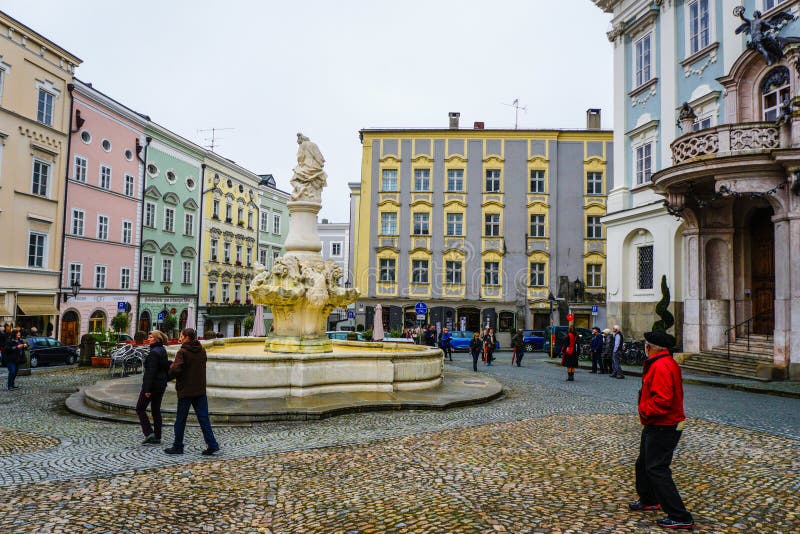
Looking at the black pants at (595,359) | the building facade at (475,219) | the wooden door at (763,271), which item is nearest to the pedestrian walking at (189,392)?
the black pants at (595,359)

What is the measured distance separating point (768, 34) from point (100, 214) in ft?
113

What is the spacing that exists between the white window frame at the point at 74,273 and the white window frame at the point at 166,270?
8521 millimetres

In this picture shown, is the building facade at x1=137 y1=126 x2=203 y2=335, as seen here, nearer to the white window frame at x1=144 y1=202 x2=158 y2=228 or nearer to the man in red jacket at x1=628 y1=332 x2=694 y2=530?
the white window frame at x1=144 y1=202 x2=158 y2=228

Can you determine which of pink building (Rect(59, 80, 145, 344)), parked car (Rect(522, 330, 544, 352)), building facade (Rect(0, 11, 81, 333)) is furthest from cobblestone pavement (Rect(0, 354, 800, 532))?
pink building (Rect(59, 80, 145, 344))

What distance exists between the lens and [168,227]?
141 ft

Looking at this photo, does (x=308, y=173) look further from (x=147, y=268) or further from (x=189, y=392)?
(x=147, y=268)

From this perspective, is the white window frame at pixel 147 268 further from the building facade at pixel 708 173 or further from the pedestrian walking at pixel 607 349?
the pedestrian walking at pixel 607 349

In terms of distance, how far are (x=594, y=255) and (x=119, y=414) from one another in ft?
124

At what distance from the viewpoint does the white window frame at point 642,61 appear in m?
23.9

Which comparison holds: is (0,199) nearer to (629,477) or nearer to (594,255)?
(629,477)

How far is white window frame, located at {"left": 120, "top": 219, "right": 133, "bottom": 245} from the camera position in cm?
3838

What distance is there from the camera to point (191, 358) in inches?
306

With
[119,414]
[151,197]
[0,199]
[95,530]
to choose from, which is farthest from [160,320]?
[95,530]

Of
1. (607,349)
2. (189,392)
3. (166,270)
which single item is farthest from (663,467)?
(166,270)
